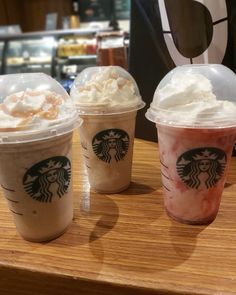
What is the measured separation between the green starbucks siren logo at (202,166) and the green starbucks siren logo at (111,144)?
0.78ft

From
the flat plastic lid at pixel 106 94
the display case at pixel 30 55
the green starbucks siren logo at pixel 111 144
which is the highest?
the flat plastic lid at pixel 106 94

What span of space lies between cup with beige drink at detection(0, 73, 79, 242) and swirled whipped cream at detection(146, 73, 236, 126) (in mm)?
213

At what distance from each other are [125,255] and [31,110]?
38cm

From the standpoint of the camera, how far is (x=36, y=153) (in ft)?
2.08

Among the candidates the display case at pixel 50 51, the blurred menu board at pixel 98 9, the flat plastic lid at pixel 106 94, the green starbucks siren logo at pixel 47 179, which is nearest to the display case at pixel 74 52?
the display case at pixel 50 51

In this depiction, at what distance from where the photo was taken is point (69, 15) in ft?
16.9

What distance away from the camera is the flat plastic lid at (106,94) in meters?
0.82

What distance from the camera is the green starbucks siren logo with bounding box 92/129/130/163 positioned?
85cm

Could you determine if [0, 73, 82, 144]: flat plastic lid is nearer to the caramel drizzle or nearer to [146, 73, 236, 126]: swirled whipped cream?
the caramel drizzle

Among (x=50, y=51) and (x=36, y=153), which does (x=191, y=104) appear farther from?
(x=50, y=51)

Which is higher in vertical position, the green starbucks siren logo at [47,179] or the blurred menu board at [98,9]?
the blurred menu board at [98,9]

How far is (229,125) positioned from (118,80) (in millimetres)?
366

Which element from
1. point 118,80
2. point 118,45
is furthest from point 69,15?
point 118,80

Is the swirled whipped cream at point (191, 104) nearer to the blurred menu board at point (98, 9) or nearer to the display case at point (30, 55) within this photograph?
the display case at point (30, 55)
